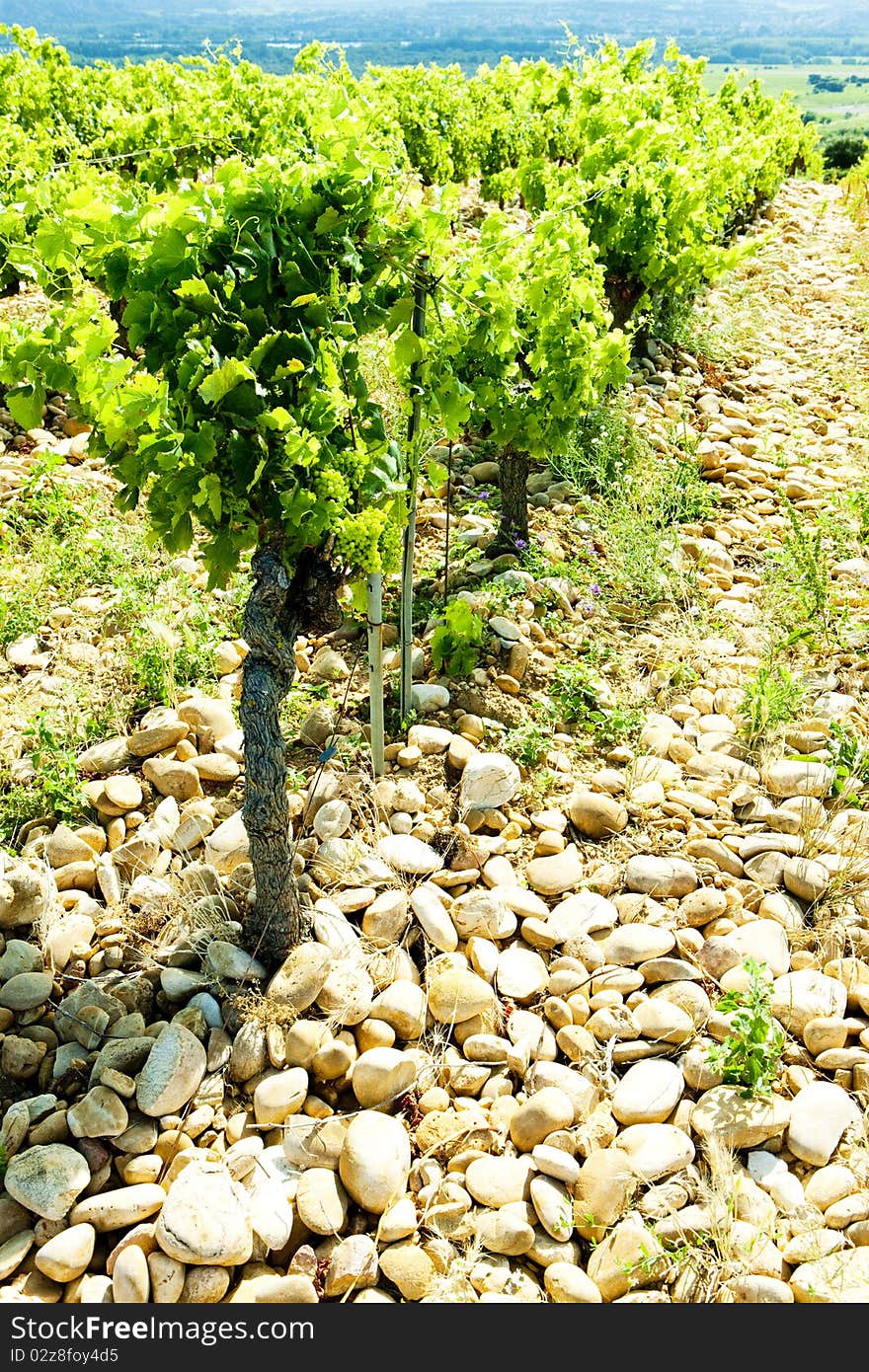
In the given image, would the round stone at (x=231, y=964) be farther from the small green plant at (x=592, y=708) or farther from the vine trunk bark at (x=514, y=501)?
the vine trunk bark at (x=514, y=501)

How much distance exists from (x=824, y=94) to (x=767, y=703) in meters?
25.0

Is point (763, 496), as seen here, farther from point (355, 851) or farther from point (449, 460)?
point (355, 851)

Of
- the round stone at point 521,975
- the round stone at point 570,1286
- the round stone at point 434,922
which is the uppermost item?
the round stone at point 434,922

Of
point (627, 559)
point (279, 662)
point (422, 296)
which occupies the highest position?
point (422, 296)

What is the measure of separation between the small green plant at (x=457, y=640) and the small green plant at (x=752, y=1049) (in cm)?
171

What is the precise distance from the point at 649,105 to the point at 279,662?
22.0 feet

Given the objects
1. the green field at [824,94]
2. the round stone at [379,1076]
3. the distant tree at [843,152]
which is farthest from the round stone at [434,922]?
the distant tree at [843,152]

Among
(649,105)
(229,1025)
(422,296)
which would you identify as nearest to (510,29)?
(649,105)

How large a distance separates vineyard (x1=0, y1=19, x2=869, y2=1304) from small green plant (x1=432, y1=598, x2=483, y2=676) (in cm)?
2

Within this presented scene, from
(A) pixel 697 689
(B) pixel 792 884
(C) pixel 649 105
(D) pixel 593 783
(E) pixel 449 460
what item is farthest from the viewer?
(C) pixel 649 105

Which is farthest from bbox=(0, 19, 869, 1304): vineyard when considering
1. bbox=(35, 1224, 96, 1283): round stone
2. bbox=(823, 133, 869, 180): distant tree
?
bbox=(823, 133, 869, 180): distant tree

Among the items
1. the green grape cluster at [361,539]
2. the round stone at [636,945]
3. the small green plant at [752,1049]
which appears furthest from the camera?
the round stone at [636,945]

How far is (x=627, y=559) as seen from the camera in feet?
15.3

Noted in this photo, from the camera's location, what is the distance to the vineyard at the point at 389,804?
2.36m
